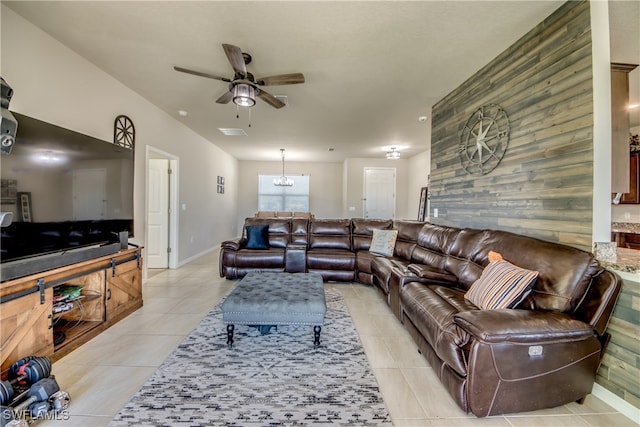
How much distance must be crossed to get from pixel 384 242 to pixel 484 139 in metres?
1.99

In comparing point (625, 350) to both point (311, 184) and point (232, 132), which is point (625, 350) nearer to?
point (232, 132)

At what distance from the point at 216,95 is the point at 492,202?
3607 millimetres

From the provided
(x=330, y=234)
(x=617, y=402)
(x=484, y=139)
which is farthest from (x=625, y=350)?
(x=330, y=234)

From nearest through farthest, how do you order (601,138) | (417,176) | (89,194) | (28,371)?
(28,371) < (601,138) < (89,194) < (417,176)

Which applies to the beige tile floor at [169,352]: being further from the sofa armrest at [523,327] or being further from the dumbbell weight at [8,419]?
the sofa armrest at [523,327]

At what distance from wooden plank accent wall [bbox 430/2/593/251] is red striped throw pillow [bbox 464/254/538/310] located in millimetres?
449

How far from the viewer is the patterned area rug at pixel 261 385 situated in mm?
1476

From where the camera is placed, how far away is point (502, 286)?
1.82 meters

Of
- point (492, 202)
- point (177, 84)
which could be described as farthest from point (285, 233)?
point (492, 202)

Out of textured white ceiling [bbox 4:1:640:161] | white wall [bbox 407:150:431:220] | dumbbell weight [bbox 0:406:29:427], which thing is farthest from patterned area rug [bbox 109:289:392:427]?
white wall [bbox 407:150:431:220]

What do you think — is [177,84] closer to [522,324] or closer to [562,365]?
[522,324]

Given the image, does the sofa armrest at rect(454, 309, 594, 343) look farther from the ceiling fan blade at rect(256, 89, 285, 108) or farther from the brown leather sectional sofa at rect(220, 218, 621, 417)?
the ceiling fan blade at rect(256, 89, 285, 108)

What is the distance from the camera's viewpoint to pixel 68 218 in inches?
84.9

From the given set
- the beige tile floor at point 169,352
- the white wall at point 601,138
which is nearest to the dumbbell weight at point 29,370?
the beige tile floor at point 169,352
